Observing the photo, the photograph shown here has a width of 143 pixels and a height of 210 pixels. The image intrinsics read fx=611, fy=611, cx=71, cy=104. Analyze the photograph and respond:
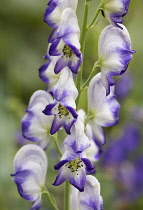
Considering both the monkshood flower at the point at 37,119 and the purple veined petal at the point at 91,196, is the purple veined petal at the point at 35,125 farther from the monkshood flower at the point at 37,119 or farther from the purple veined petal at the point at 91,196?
the purple veined petal at the point at 91,196

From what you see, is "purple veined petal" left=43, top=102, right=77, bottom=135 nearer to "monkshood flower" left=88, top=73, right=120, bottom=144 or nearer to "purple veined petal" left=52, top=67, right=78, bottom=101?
"purple veined petal" left=52, top=67, right=78, bottom=101

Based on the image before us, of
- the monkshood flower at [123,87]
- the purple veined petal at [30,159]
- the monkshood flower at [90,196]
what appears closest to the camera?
the monkshood flower at [90,196]

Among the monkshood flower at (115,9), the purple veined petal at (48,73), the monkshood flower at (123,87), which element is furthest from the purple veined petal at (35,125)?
the monkshood flower at (123,87)

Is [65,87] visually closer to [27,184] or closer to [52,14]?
[52,14]

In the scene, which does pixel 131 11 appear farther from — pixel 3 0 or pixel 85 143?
pixel 85 143

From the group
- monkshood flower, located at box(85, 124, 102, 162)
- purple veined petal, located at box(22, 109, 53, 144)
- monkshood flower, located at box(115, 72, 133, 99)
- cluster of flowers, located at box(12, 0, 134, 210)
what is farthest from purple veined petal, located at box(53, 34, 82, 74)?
monkshood flower, located at box(115, 72, 133, 99)

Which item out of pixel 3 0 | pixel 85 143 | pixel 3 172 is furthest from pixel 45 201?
pixel 3 0

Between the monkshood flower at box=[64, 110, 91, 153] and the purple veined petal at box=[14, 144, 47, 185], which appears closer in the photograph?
the monkshood flower at box=[64, 110, 91, 153]
